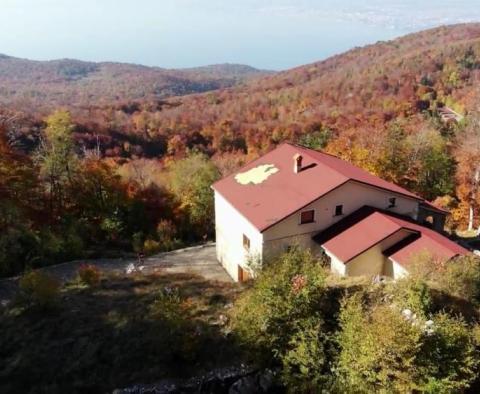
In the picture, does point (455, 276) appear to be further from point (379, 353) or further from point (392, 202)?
point (392, 202)

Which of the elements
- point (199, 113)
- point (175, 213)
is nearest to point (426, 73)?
point (199, 113)

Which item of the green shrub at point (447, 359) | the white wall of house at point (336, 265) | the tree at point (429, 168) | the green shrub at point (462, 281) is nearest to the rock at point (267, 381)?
the green shrub at point (447, 359)

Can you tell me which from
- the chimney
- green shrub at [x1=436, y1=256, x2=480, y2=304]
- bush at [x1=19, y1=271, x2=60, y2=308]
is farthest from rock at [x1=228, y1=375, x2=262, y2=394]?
the chimney

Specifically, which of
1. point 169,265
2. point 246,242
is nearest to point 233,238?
point 246,242

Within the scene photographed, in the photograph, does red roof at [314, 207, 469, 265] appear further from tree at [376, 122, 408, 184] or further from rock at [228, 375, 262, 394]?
tree at [376, 122, 408, 184]

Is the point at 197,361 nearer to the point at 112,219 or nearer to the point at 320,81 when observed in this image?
the point at 112,219

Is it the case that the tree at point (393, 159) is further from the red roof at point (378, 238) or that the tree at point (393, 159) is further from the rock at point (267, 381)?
the rock at point (267, 381)
